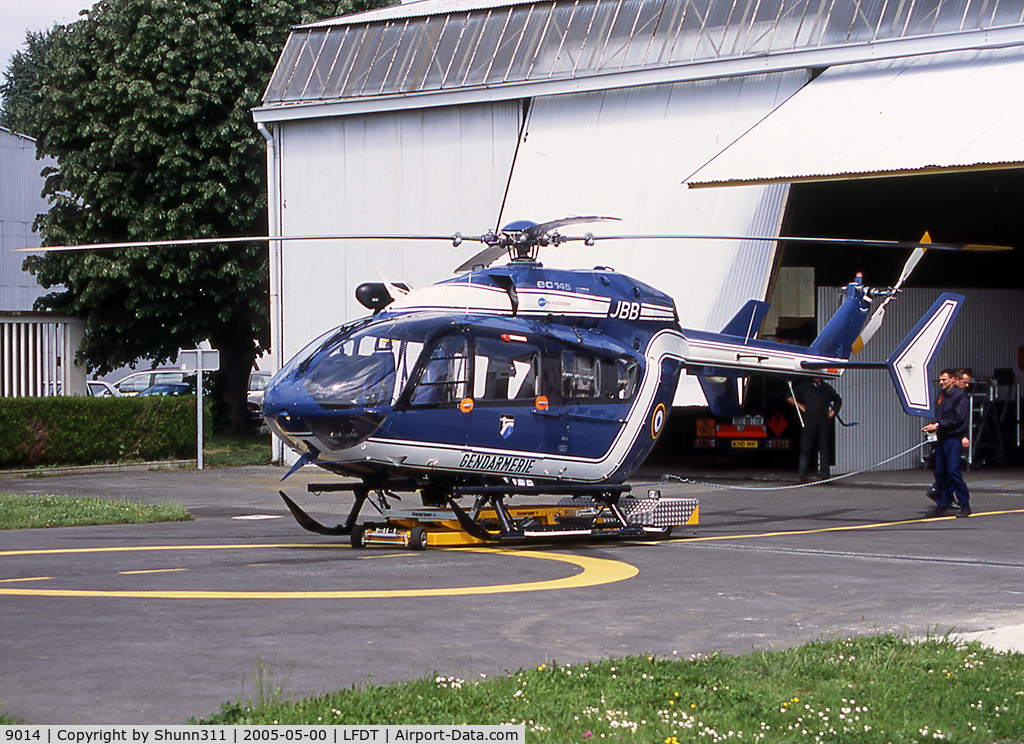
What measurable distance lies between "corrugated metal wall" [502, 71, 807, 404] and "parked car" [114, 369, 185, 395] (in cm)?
2242

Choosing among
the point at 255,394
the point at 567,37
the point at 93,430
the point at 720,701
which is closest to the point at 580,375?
the point at 720,701

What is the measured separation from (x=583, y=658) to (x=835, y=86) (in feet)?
57.0

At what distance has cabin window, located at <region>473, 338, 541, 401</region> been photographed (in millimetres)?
13703

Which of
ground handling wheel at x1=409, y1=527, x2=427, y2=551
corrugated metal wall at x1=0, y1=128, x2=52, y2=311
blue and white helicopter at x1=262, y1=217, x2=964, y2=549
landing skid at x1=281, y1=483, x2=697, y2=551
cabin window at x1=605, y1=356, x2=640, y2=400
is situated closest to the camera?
blue and white helicopter at x1=262, y1=217, x2=964, y2=549

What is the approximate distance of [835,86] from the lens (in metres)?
22.8

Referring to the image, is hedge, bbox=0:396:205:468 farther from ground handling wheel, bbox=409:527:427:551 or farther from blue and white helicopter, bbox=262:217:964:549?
ground handling wheel, bbox=409:527:427:551

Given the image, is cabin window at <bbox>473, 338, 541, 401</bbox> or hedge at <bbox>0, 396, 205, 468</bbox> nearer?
cabin window at <bbox>473, 338, 541, 401</bbox>

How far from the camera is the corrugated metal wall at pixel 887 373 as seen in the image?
955 inches

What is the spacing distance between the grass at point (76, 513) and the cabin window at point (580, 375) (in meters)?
6.25

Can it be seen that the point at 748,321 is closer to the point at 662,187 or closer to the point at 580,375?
the point at 580,375

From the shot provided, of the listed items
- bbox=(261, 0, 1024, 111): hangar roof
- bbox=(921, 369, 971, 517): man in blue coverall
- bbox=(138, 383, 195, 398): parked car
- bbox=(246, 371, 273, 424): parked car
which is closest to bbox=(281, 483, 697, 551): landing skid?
bbox=(921, 369, 971, 517): man in blue coverall

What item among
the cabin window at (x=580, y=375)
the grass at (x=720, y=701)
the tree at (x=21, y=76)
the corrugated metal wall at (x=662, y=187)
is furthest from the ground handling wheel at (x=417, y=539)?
the tree at (x=21, y=76)

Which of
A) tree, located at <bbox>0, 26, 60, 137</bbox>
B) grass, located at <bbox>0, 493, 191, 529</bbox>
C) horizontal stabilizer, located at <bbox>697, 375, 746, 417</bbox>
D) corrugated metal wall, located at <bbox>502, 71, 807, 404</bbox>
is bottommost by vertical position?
grass, located at <bbox>0, 493, 191, 529</bbox>

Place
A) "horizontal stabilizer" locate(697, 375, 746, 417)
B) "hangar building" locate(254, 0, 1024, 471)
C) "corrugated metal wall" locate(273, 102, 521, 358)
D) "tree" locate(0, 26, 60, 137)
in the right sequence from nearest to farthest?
"horizontal stabilizer" locate(697, 375, 746, 417) → "hangar building" locate(254, 0, 1024, 471) → "corrugated metal wall" locate(273, 102, 521, 358) → "tree" locate(0, 26, 60, 137)
